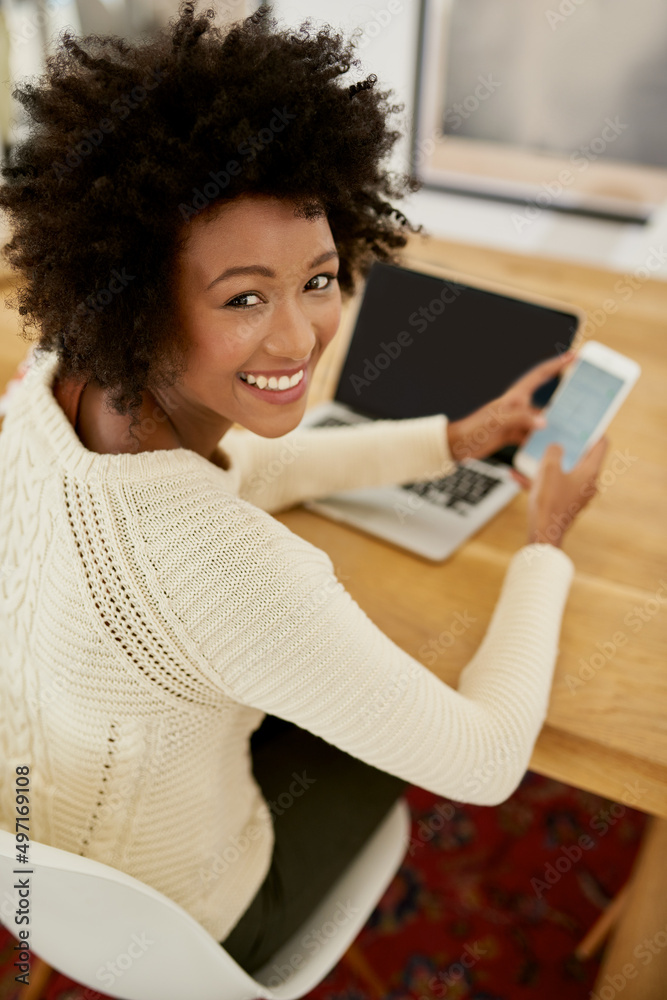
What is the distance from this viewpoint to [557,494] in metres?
0.92

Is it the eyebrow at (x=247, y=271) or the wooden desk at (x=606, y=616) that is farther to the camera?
the wooden desk at (x=606, y=616)

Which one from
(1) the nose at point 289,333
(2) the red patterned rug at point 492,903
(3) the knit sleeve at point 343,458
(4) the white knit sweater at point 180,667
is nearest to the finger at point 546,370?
(3) the knit sleeve at point 343,458

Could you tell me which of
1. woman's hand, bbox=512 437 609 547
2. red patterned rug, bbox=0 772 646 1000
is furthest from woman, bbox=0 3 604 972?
red patterned rug, bbox=0 772 646 1000

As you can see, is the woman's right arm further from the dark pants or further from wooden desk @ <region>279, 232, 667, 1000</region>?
the dark pants

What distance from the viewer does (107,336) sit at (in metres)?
0.65

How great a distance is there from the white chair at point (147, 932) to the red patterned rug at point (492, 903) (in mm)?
363

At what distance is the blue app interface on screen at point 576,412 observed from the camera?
1025 mm

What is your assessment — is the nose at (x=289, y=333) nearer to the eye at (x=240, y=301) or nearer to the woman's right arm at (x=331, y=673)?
the eye at (x=240, y=301)

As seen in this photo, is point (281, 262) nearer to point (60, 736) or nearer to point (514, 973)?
point (60, 736)

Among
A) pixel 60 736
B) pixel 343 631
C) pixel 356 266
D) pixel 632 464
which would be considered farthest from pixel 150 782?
pixel 632 464

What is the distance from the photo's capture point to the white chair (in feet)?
1.95

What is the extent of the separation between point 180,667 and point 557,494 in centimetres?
51

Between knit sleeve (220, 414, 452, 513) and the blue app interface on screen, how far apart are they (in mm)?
144

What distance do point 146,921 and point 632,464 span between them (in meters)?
0.90
